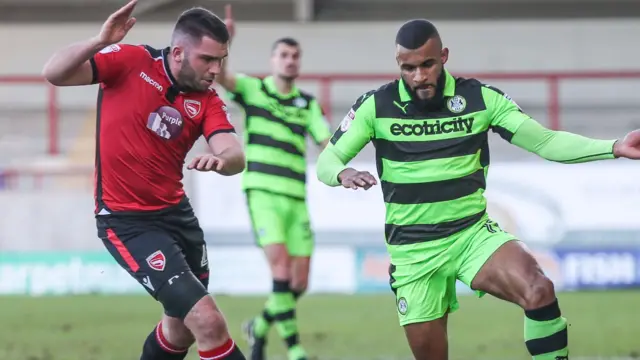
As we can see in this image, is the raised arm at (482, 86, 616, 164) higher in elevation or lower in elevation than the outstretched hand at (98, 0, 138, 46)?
lower

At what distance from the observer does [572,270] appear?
1520cm

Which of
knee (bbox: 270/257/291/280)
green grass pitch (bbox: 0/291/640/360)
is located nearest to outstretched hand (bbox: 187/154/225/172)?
knee (bbox: 270/257/291/280)

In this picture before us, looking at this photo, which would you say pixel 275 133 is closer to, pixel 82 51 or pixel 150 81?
pixel 150 81

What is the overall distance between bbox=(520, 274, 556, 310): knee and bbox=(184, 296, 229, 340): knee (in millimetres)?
1503

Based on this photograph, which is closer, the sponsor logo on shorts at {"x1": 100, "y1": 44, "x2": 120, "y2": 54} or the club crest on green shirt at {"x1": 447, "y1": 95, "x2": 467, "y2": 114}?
the sponsor logo on shorts at {"x1": 100, "y1": 44, "x2": 120, "y2": 54}

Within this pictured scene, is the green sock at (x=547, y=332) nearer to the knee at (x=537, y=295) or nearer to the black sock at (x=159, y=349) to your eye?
the knee at (x=537, y=295)

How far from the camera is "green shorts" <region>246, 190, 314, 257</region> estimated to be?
9.05m

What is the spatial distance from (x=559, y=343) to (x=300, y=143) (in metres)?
4.49

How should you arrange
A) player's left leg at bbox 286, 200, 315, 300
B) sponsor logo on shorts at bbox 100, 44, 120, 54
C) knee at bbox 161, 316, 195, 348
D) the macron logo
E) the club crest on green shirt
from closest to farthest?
sponsor logo on shorts at bbox 100, 44, 120, 54
the macron logo
the club crest on green shirt
knee at bbox 161, 316, 195, 348
player's left leg at bbox 286, 200, 315, 300

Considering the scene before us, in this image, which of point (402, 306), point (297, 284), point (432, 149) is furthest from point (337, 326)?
point (432, 149)

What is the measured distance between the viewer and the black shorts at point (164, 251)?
17.9 feet

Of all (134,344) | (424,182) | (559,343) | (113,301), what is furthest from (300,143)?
(113,301)

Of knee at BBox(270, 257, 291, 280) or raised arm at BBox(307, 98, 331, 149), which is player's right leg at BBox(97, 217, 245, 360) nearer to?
knee at BBox(270, 257, 291, 280)

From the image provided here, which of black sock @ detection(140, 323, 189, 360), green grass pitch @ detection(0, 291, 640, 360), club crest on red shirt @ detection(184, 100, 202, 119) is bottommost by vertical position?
green grass pitch @ detection(0, 291, 640, 360)
